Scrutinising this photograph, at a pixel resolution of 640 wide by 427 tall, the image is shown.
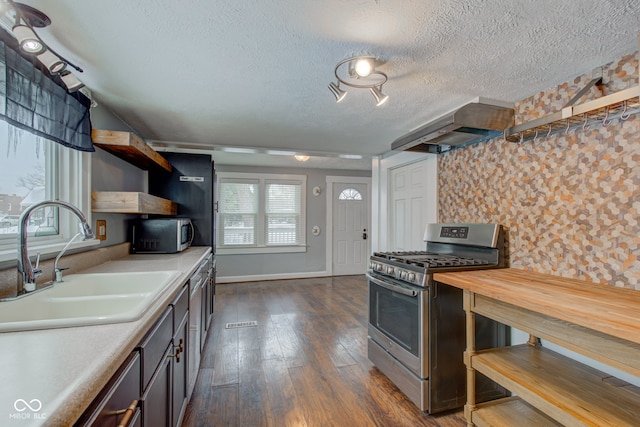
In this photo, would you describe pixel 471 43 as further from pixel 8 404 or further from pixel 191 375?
pixel 191 375

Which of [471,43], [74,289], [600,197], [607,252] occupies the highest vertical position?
[471,43]

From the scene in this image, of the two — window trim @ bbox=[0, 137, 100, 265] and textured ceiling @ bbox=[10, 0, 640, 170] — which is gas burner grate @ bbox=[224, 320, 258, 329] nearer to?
window trim @ bbox=[0, 137, 100, 265]

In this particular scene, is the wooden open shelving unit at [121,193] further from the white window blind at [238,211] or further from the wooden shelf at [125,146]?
the white window blind at [238,211]

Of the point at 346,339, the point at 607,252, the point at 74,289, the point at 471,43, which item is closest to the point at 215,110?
the point at 74,289

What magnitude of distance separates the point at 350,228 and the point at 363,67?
4.55 meters

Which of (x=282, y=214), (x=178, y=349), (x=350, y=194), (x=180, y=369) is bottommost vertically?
(x=180, y=369)

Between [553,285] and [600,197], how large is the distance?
543 millimetres

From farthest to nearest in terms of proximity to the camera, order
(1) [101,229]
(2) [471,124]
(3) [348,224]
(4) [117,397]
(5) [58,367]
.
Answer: (3) [348,224]
(1) [101,229]
(2) [471,124]
(4) [117,397]
(5) [58,367]

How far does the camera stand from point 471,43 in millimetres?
1426

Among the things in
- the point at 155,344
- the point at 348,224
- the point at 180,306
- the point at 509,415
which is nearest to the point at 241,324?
the point at 180,306

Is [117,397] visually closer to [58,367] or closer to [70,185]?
[58,367]

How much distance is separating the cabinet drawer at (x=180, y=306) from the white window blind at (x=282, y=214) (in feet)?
12.0

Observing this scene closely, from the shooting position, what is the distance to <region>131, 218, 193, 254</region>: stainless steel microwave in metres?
2.70

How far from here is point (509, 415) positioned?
1.54 metres
